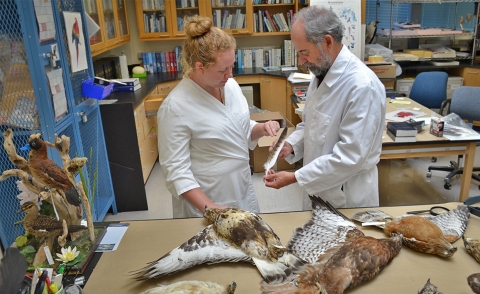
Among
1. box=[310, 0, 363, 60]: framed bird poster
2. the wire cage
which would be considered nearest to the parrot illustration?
the wire cage

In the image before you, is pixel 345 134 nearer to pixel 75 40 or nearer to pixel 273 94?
pixel 75 40

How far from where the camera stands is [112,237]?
1294 mm

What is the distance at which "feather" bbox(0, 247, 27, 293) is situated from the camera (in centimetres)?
87

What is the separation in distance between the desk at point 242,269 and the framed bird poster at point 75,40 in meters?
1.45

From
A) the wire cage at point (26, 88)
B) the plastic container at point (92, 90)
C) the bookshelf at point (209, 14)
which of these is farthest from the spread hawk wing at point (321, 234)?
the bookshelf at point (209, 14)

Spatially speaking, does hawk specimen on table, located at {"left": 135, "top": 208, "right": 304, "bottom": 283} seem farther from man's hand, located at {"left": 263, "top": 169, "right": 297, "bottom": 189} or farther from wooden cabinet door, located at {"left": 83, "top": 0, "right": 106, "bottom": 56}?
wooden cabinet door, located at {"left": 83, "top": 0, "right": 106, "bottom": 56}

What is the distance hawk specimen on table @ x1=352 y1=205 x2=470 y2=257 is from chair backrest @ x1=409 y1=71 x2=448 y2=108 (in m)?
3.03

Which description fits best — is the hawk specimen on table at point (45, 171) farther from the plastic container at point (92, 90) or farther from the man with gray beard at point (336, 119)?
the plastic container at point (92, 90)

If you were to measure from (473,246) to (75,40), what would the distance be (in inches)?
92.1

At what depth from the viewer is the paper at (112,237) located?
4.06 feet

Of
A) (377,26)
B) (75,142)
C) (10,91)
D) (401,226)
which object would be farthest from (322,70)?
(377,26)

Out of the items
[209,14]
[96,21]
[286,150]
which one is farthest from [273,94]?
[286,150]

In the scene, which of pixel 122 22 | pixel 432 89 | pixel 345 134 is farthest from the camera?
pixel 122 22

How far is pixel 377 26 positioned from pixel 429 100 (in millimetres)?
1570
